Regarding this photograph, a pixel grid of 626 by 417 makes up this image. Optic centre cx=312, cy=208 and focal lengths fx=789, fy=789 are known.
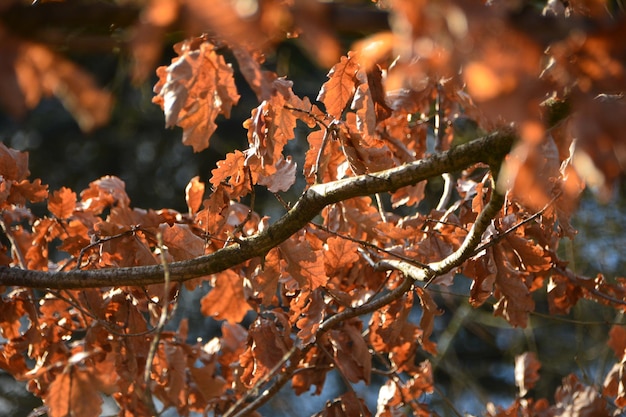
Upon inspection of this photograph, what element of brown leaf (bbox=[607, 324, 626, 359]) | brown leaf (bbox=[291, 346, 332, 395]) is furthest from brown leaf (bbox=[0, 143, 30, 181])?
brown leaf (bbox=[607, 324, 626, 359])

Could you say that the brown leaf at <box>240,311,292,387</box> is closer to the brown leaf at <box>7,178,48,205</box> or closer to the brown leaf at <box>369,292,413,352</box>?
the brown leaf at <box>369,292,413,352</box>

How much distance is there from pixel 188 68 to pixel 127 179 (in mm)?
3144

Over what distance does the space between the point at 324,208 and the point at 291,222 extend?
33cm

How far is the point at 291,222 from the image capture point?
3.94 feet

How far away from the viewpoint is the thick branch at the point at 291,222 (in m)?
1.02

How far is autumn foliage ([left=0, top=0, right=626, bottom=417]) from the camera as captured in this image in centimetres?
53

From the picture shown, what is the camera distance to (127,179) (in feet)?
13.8

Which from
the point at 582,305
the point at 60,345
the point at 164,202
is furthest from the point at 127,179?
the point at 60,345

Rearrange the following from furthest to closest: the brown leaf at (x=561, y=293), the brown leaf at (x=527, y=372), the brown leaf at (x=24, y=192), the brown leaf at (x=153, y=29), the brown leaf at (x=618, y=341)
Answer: the brown leaf at (x=527, y=372) → the brown leaf at (x=618, y=341) → the brown leaf at (x=561, y=293) → the brown leaf at (x=24, y=192) → the brown leaf at (x=153, y=29)

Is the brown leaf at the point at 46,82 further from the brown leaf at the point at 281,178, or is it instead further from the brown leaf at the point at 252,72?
Result: the brown leaf at the point at 281,178

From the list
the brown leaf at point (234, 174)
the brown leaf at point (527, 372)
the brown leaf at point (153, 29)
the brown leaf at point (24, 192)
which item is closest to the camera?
the brown leaf at point (153, 29)

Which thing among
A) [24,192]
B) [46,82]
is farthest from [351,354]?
[46,82]

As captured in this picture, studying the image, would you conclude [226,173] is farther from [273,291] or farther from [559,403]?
[559,403]

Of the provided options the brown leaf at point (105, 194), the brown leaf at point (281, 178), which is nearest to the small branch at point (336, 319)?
the brown leaf at point (281, 178)
